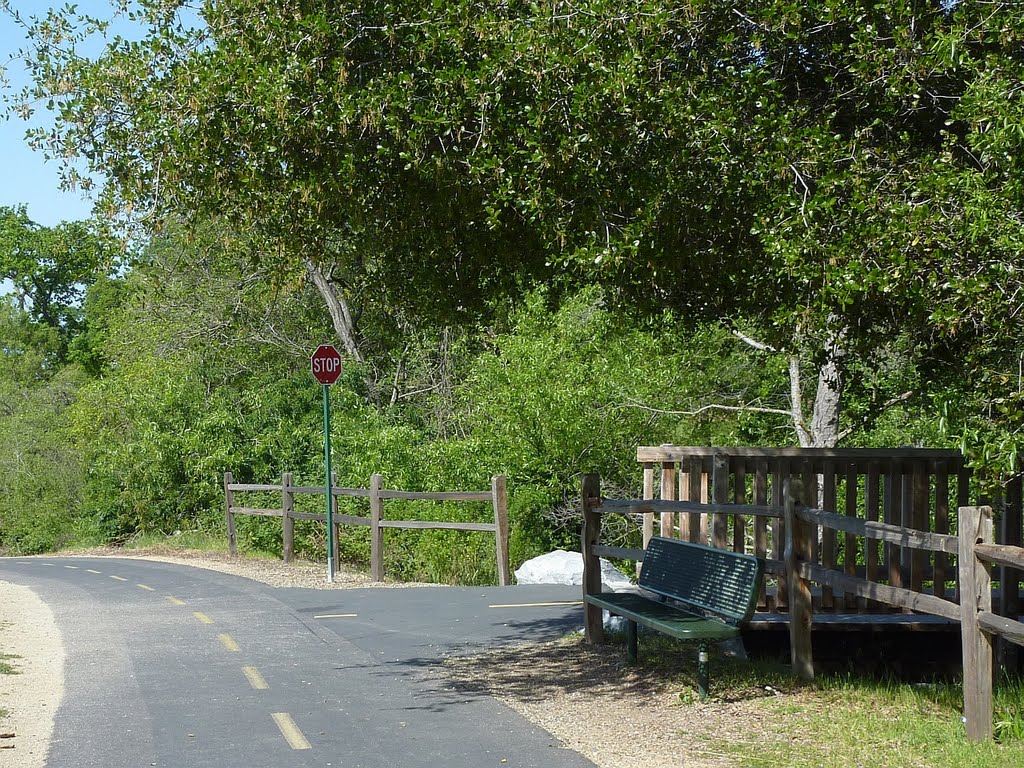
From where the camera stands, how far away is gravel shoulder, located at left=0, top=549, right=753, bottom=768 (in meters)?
6.71

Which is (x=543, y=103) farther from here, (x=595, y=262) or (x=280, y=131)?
(x=280, y=131)

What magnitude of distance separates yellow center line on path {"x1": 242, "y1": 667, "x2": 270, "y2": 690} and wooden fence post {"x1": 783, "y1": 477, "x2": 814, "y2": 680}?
3954 mm

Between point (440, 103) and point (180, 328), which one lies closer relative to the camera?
point (440, 103)

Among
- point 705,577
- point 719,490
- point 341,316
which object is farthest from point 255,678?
point 341,316

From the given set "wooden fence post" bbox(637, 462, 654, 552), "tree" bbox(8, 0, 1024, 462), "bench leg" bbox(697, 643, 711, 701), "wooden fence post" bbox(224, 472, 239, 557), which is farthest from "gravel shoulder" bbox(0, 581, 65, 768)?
"wooden fence post" bbox(224, 472, 239, 557)

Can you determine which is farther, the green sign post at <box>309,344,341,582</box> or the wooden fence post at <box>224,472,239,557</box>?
the wooden fence post at <box>224,472,239,557</box>

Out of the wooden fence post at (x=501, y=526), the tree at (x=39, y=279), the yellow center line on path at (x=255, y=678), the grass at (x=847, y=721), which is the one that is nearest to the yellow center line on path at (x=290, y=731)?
the yellow center line on path at (x=255, y=678)

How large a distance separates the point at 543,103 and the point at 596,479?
3856 mm

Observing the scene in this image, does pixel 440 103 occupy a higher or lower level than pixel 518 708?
higher

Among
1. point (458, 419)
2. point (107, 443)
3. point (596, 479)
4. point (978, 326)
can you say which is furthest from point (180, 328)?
point (978, 326)

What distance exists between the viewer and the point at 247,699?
324 inches

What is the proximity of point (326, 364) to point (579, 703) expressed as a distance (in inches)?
392

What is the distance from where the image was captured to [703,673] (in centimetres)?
786

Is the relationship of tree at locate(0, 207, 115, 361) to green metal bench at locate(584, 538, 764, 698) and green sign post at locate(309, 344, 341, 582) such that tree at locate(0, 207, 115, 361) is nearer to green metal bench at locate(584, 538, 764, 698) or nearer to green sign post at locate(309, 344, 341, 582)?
green sign post at locate(309, 344, 341, 582)
